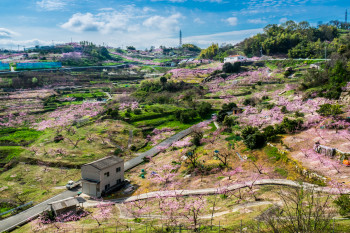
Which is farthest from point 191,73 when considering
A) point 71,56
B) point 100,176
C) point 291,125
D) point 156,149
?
point 71,56

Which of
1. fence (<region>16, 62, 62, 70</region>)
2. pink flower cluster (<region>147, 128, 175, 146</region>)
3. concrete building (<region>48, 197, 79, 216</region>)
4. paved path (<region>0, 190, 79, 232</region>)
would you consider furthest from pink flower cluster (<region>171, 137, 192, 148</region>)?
fence (<region>16, 62, 62, 70</region>)

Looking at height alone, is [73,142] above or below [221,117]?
below

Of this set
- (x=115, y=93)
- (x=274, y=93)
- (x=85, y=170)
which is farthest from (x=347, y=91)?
(x=115, y=93)

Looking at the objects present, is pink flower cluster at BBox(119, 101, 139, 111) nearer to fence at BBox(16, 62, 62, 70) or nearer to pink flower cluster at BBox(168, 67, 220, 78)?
pink flower cluster at BBox(168, 67, 220, 78)

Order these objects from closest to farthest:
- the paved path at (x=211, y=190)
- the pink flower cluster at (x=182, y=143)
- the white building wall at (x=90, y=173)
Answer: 1. the paved path at (x=211, y=190)
2. the white building wall at (x=90, y=173)
3. the pink flower cluster at (x=182, y=143)

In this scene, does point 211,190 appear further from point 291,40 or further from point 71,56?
point 71,56

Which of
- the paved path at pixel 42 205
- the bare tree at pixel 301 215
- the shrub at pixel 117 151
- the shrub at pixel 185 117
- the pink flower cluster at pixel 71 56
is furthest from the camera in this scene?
the pink flower cluster at pixel 71 56

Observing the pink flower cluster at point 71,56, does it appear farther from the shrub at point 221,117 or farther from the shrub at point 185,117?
the shrub at point 221,117

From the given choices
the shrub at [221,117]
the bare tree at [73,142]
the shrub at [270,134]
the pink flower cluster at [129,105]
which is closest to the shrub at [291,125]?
the shrub at [270,134]
